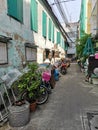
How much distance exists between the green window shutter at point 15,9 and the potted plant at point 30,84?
2746 millimetres

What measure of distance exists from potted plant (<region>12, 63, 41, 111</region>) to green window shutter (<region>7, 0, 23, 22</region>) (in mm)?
2746

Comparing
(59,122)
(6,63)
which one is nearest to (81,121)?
(59,122)

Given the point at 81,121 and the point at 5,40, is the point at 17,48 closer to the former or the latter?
the point at 5,40

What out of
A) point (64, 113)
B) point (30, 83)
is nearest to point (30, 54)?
point (30, 83)

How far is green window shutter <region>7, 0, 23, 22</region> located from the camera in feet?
21.4

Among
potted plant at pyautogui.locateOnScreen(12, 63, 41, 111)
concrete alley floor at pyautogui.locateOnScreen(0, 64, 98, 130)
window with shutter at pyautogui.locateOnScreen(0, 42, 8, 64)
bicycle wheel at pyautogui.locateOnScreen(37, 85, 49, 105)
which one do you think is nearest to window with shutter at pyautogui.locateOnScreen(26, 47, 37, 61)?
window with shutter at pyautogui.locateOnScreen(0, 42, 8, 64)

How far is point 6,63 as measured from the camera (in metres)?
6.35

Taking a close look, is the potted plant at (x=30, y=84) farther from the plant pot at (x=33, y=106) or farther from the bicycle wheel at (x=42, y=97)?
the bicycle wheel at (x=42, y=97)

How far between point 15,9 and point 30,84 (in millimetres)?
3633

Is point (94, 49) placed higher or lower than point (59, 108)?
higher

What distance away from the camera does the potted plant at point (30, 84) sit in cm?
510

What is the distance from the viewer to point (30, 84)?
516 centimetres

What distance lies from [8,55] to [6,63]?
0.39 m

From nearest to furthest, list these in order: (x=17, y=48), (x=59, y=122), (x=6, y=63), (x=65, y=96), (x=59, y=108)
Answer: (x=59, y=122)
(x=59, y=108)
(x=6, y=63)
(x=65, y=96)
(x=17, y=48)
